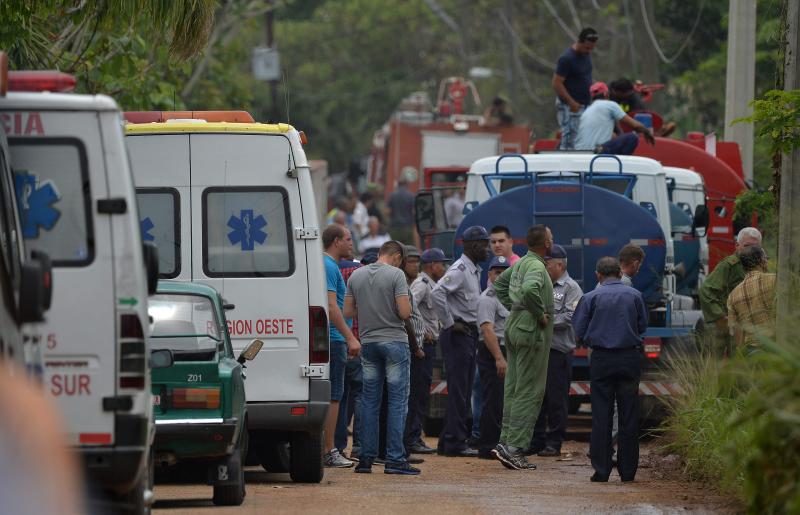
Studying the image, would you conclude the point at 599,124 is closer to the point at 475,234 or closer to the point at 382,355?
the point at 475,234

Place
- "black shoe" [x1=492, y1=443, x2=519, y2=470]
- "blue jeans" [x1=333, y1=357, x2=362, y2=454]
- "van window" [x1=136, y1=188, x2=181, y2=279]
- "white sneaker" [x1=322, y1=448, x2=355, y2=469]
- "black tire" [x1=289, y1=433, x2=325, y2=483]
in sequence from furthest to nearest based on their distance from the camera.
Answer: "blue jeans" [x1=333, y1=357, x2=362, y2=454] < "white sneaker" [x1=322, y1=448, x2=355, y2=469] < "black shoe" [x1=492, y1=443, x2=519, y2=470] < "black tire" [x1=289, y1=433, x2=325, y2=483] < "van window" [x1=136, y1=188, x2=181, y2=279]

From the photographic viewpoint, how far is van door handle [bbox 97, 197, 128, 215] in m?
7.92

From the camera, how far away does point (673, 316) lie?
1634 cm

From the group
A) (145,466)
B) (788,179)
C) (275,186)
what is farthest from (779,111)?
(145,466)

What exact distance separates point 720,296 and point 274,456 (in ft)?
13.8

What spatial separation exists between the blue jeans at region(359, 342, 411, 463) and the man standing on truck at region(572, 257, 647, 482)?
1474 millimetres

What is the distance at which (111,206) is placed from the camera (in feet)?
26.0

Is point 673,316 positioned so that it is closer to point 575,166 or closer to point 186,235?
point 575,166

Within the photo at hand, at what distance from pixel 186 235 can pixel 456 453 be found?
4275 mm

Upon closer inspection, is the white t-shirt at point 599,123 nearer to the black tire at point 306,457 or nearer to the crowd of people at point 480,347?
the crowd of people at point 480,347

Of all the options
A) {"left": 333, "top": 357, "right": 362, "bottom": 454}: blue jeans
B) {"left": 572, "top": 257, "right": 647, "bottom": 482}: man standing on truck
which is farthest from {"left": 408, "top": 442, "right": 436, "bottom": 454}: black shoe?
{"left": 572, "top": 257, "right": 647, "bottom": 482}: man standing on truck

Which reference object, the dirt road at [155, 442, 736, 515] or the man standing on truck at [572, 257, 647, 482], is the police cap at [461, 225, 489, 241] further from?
the dirt road at [155, 442, 736, 515]

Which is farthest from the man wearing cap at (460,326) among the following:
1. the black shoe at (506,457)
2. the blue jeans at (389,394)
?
the blue jeans at (389,394)

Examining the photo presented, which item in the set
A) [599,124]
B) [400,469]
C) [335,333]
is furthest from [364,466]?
[599,124]
